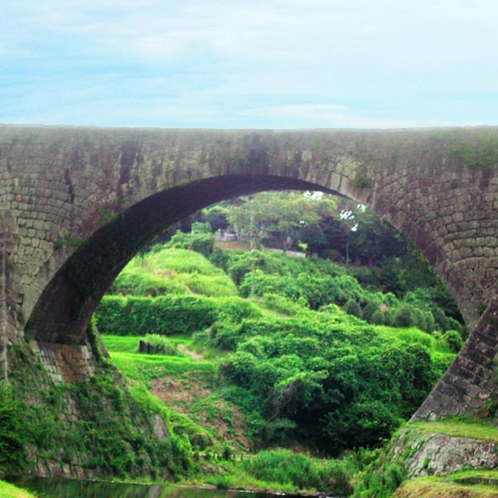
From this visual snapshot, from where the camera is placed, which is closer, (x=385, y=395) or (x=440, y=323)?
(x=385, y=395)

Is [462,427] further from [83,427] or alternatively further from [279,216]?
[279,216]

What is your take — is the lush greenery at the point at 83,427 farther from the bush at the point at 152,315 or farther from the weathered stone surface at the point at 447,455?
the bush at the point at 152,315

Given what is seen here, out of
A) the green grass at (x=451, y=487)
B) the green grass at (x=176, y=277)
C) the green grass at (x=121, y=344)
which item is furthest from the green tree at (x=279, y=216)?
the green grass at (x=451, y=487)

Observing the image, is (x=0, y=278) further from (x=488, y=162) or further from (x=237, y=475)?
(x=488, y=162)

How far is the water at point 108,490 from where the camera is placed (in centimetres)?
1717

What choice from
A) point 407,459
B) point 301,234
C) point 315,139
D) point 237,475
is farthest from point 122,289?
point 407,459

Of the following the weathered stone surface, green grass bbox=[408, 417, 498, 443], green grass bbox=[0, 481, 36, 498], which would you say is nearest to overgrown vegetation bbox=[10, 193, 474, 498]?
the weathered stone surface

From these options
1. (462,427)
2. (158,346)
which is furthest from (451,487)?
(158,346)

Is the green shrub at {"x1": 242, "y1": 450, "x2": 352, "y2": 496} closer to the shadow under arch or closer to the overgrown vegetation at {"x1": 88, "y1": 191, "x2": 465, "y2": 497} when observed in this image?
the overgrown vegetation at {"x1": 88, "y1": 191, "x2": 465, "y2": 497}

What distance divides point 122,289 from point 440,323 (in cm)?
1135

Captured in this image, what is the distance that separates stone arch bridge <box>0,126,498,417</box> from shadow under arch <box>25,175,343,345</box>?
0.10ft

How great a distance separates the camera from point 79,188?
798 inches

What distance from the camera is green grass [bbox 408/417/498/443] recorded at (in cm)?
1452

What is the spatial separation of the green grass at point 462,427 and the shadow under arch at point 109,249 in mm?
4717
